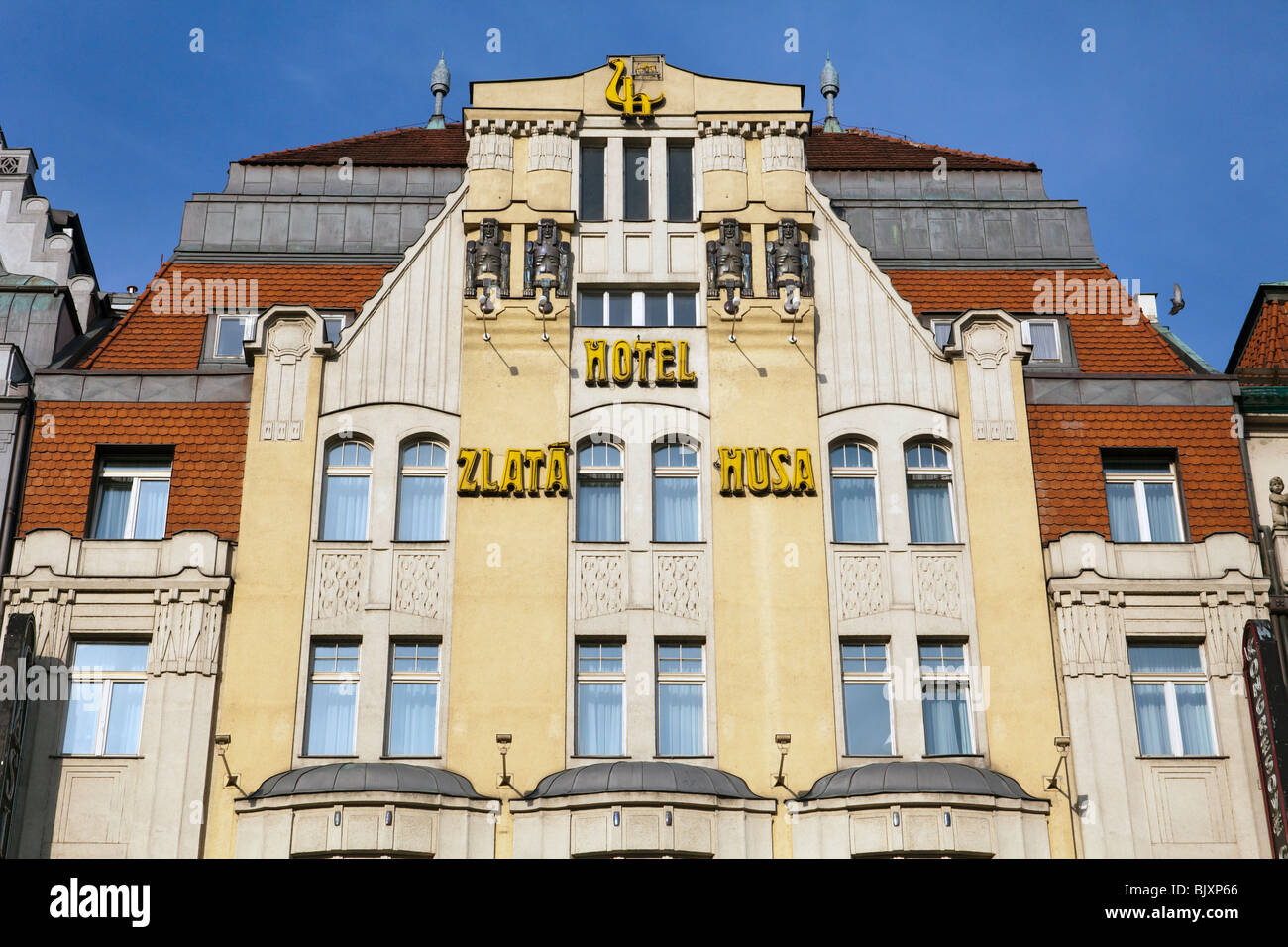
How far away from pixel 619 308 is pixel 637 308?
1.04 feet

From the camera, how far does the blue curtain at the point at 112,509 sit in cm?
2803

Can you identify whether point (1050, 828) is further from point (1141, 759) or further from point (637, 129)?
point (637, 129)

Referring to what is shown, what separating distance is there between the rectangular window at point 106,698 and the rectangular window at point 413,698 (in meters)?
3.79

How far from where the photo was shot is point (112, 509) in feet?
92.8

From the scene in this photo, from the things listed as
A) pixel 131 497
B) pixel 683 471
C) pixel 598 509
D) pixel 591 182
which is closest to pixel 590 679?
pixel 598 509

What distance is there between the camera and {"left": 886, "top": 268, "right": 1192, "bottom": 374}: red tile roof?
30422mm

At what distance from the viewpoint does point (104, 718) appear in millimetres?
26188

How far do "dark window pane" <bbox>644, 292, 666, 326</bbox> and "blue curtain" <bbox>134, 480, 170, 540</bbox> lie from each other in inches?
334

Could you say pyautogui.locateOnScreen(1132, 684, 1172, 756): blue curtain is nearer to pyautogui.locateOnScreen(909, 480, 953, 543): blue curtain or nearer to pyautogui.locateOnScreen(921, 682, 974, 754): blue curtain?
pyautogui.locateOnScreen(921, 682, 974, 754): blue curtain

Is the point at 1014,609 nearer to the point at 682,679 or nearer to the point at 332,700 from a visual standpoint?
the point at 682,679

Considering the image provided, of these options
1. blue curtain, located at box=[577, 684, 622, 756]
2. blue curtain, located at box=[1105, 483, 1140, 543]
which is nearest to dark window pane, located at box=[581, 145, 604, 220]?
blue curtain, located at box=[577, 684, 622, 756]
